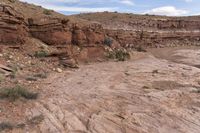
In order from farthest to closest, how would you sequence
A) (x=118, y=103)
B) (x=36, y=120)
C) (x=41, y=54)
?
(x=41, y=54)
(x=118, y=103)
(x=36, y=120)

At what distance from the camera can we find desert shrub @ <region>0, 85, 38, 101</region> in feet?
32.8

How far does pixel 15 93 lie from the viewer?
33.1 feet

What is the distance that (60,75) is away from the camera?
14.6m

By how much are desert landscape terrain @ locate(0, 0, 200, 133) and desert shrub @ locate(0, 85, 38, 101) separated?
25 mm

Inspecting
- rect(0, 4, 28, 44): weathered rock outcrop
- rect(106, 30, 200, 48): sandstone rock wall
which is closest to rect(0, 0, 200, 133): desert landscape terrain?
rect(0, 4, 28, 44): weathered rock outcrop

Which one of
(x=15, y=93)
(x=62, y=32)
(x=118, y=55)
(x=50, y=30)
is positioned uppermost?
(x=50, y=30)

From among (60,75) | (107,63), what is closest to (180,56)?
(107,63)

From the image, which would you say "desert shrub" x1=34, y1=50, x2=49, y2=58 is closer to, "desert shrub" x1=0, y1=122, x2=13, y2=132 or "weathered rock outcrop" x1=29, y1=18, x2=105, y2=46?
"weathered rock outcrop" x1=29, y1=18, x2=105, y2=46

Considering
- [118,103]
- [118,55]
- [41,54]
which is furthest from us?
[118,55]

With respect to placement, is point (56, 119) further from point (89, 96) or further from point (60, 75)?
point (60, 75)

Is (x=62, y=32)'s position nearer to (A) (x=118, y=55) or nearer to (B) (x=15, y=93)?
(A) (x=118, y=55)

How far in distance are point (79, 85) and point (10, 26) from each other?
4.79 metres

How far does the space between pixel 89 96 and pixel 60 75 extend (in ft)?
11.8

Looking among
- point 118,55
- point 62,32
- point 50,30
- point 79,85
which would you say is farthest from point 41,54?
point 118,55
